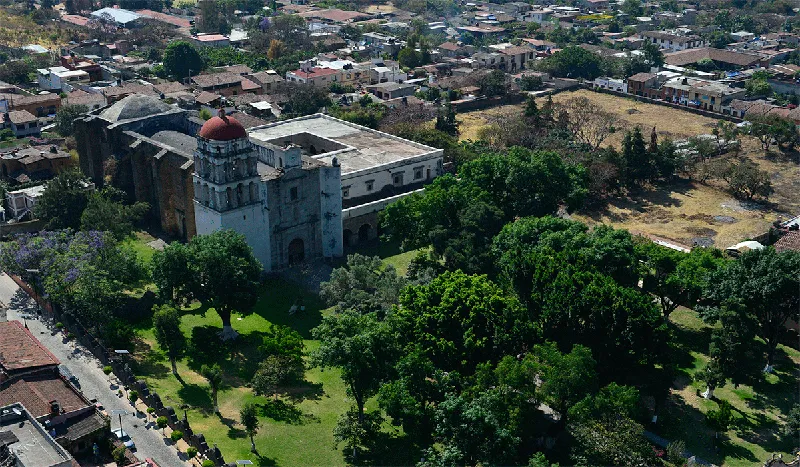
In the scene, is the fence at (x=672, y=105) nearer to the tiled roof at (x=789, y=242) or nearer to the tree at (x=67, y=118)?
the tiled roof at (x=789, y=242)

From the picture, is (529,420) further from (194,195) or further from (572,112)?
(572,112)

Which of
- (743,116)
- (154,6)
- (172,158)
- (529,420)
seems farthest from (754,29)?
(529,420)

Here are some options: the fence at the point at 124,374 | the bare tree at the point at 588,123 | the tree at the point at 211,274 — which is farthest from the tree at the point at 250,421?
the bare tree at the point at 588,123

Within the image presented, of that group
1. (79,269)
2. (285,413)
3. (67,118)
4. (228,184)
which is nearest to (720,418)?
(285,413)

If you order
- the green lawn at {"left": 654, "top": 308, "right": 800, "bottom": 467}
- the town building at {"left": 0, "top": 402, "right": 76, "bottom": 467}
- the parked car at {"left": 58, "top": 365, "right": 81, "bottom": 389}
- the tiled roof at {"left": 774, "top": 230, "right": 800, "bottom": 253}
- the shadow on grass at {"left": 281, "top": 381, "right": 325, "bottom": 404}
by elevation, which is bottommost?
the shadow on grass at {"left": 281, "top": 381, "right": 325, "bottom": 404}

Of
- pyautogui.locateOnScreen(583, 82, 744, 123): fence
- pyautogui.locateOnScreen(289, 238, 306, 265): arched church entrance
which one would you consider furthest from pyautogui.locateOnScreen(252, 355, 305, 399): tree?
pyautogui.locateOnScreen(583, 82, 744, 123): fence

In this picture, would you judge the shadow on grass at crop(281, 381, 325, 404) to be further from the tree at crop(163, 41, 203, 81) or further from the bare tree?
the tree at crop(163, 41, 203, 81)

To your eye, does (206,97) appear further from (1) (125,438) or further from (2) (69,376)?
(1) (125,438)
